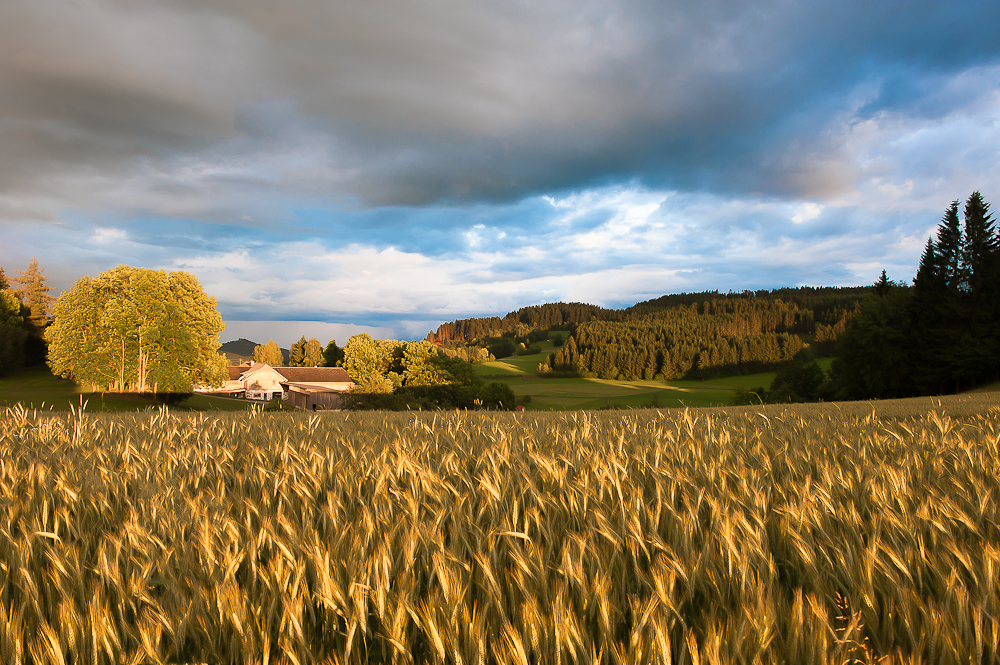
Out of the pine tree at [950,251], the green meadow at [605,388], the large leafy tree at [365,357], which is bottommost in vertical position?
the green meadow at [605,388]

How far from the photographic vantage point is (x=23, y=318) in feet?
245

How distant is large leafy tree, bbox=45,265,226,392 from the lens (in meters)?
39.5

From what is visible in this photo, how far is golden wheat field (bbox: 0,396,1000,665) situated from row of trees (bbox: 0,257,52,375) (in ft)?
287

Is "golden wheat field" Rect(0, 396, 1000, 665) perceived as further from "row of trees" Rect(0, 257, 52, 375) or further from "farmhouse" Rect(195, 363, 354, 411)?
"row of trees" Rect(0, 257, 52, 375)

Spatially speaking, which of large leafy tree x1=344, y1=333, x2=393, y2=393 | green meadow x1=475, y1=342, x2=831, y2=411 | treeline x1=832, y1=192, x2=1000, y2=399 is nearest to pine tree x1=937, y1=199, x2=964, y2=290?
treeline x1=832, y1=192, x2=1000, y2=399

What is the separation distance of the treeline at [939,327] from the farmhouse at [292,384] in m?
67.1

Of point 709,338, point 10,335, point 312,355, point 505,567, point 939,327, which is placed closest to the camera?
point 505,567

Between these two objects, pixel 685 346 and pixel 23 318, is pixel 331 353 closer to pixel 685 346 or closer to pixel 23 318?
pixel 23 318

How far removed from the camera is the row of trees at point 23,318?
65125 millimetres

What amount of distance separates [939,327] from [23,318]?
121 meters

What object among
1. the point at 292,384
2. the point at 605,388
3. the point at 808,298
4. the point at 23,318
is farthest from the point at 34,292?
the point at 808,298

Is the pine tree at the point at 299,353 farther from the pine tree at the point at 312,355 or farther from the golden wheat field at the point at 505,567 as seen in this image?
the golden wheat field at the point at 505,567

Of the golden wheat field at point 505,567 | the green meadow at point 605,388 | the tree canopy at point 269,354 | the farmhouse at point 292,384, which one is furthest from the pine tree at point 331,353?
the golden wheat field at point 505,567

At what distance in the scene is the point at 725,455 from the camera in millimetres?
3412
